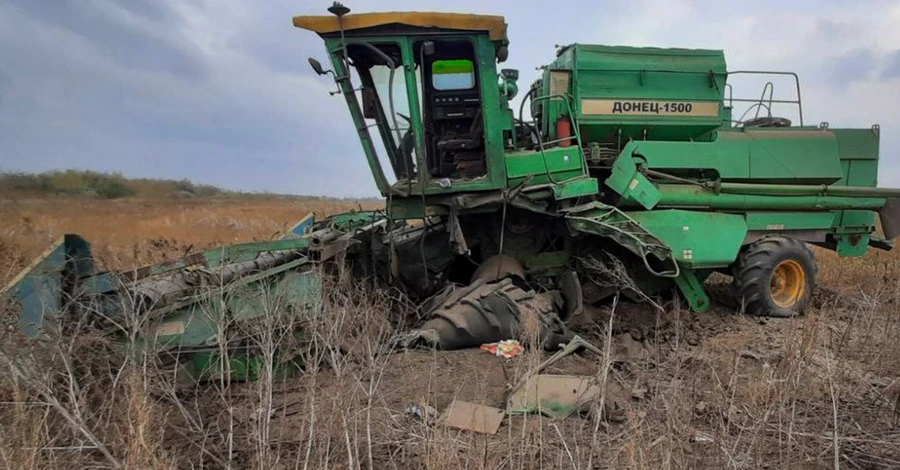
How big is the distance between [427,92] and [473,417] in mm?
3026

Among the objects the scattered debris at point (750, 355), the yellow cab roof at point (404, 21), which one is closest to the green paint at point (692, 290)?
the scattered debris at point (750, 355)

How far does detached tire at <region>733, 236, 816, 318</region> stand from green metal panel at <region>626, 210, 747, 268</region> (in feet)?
0.79

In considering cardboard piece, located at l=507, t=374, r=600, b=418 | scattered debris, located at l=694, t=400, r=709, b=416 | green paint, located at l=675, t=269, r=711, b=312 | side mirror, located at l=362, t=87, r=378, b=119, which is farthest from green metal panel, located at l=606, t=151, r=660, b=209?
scattered debris, located at l=694, t=400, r=709, b=416

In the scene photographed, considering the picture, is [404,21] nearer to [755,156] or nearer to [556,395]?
[556,395]

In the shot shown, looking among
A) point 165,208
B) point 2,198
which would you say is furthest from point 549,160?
point 165,208

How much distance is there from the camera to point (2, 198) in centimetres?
384

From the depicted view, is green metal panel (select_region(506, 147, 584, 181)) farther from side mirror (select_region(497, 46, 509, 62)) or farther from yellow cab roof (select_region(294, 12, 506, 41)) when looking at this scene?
yellow cab roof (select_region(294, 12, 506, 41))

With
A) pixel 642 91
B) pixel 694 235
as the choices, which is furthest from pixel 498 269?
pixel 642 91

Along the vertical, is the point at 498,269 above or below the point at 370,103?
below

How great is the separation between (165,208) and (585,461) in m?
13.6

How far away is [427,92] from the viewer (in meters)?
4.98

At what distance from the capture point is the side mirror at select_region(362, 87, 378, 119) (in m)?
5.00

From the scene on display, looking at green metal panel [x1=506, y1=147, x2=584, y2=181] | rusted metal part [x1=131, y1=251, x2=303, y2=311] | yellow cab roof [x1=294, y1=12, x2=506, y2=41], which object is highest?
yellow cab roof [x1=294, y1=12, x2=506, y2=41]

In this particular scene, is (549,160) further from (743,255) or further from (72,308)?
(72,308)
